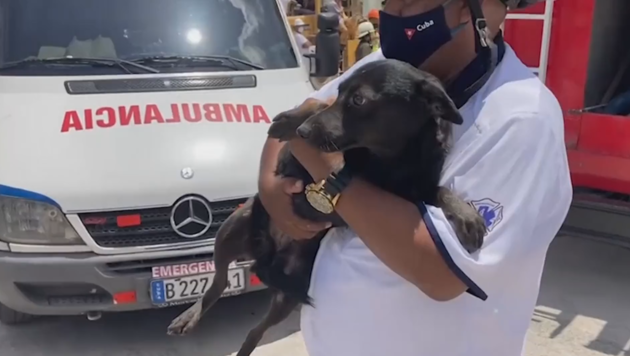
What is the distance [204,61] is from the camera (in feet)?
14.5

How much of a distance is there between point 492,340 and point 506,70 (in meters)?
0.62

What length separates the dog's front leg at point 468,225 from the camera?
1.47 metres

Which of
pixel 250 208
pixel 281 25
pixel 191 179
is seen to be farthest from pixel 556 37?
pixel 250 208

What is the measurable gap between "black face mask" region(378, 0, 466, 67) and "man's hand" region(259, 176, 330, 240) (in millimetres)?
435

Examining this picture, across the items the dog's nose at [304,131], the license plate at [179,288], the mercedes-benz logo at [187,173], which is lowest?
the license plate at [179,288]

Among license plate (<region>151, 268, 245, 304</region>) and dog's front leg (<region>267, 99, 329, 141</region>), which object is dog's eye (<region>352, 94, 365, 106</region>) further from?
license plate (<region>151, 268, 245, 304</region>)

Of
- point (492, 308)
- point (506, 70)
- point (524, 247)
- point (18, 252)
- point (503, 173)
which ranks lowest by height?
point (18, 252)

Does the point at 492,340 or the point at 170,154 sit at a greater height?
the point at 492,340

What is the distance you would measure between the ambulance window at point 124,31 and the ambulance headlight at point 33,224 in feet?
3.17

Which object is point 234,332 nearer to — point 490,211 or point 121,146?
point 121,146

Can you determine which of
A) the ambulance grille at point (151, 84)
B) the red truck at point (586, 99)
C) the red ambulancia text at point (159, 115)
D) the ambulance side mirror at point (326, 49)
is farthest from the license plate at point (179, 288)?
the red truck at point (586, 99)

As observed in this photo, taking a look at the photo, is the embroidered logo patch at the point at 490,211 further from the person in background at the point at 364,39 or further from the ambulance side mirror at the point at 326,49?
the person in background at the point at 364,39

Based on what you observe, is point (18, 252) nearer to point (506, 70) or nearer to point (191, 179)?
point (191, 179)

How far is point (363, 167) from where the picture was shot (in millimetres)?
1727
